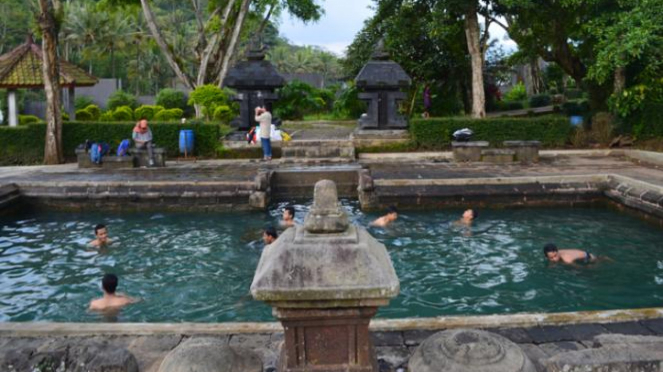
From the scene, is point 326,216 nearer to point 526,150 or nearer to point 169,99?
point 526,150

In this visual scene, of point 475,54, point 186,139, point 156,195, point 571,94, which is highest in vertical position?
point 475,54

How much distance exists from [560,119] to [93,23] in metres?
43.2

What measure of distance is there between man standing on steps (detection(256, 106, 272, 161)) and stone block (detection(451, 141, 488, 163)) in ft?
17.4

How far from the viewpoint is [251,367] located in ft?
13.3

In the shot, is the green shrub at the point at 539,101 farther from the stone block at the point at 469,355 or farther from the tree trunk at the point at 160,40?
the stone block at the point at 469,355

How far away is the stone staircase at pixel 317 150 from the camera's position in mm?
17406

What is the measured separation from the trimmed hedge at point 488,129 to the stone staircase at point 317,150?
2350 mm

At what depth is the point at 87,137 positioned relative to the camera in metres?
18.3

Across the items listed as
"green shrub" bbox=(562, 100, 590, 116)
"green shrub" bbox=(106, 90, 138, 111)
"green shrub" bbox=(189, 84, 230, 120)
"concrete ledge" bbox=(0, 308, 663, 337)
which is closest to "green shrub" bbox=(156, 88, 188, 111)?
"green shrub" bbox=(106, 90, 138, 111)

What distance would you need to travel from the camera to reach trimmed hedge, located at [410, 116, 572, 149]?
18.3 metres

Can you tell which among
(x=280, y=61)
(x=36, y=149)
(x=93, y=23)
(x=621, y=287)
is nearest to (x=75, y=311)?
(x=621, y=287)

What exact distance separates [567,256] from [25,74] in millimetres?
20396

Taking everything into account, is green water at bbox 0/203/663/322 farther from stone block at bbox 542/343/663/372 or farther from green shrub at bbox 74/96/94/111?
green shrub at bbox 74/96/94/111

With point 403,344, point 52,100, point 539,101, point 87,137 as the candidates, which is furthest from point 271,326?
point 539,101
